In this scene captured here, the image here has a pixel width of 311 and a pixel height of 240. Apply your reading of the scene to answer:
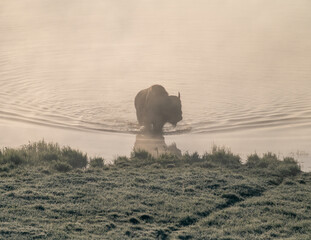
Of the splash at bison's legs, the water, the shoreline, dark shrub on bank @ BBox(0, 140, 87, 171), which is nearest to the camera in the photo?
dark shrub on bank @ BBox(0, 140, 87, 171)

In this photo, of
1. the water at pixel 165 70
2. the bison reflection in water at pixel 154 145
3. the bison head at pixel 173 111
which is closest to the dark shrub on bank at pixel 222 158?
the bison reflection in water at pixel 154 145

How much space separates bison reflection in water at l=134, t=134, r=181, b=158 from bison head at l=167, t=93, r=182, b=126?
2.17ft

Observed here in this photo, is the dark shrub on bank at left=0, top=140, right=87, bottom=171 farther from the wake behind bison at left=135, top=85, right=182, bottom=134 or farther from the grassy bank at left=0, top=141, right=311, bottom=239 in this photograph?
the wake behind bison at left=135, top=85, right=182, bottom=134

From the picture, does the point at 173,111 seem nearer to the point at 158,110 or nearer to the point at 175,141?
the point at 158,110

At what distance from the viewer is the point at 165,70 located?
103ft

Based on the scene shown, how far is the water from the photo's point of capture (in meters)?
19.1

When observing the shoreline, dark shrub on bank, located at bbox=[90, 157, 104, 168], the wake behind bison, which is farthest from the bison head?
dark shrub on bank, located at bbox=[90, 157, 104, 168]

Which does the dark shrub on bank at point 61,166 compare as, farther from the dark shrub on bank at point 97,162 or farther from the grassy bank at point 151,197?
the dark shrub on bank at point 97,162

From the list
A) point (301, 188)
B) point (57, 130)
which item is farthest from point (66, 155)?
point (301, 188)

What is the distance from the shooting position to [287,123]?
19.9 meters

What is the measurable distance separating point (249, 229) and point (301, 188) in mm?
2942

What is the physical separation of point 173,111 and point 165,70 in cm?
A: 1336

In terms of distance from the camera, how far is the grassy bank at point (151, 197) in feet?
A: 32.6

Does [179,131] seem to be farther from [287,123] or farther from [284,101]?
[284,101]
